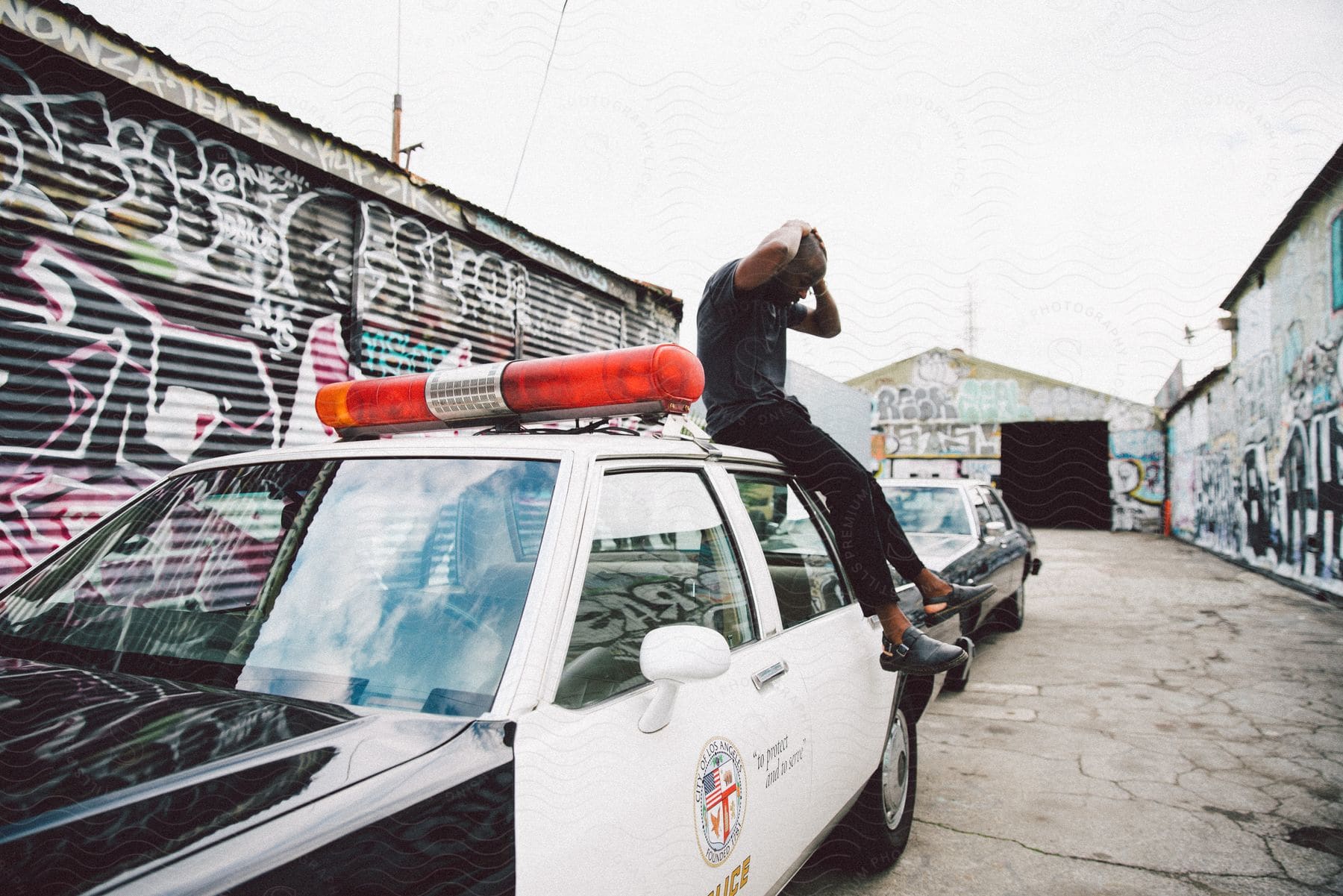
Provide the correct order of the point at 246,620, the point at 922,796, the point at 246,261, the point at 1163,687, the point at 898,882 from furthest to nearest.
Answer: the point at 1163,687 < the point at 246,261 < the point at 922,796 < the point at 898,882 < the point at 246,620

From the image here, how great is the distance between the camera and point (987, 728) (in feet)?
15.8

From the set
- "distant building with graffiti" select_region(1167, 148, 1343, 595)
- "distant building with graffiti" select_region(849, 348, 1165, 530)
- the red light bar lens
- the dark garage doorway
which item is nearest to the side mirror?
the red light bar lens

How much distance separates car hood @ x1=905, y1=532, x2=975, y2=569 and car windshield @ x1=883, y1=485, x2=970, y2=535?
150mm

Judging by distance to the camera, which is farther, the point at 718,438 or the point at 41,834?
the point at 718,438

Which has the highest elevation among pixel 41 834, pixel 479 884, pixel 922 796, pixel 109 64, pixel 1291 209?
pixel 1291 209

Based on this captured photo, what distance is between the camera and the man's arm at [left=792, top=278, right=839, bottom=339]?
3.72 meters

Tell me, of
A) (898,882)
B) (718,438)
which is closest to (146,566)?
(718,438)

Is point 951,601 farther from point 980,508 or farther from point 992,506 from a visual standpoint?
A: point 992,506

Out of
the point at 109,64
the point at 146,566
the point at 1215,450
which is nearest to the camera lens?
the point at 146,566

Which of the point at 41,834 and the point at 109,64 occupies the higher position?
the point at 109,64

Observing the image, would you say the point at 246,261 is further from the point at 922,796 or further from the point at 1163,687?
the point at 1163,687

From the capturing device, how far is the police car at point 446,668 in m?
1.09

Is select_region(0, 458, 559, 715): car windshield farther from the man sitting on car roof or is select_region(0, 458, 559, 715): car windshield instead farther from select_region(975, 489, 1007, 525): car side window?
select_region(975, 489, 1007, 525): car side window

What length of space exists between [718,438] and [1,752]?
244cm
